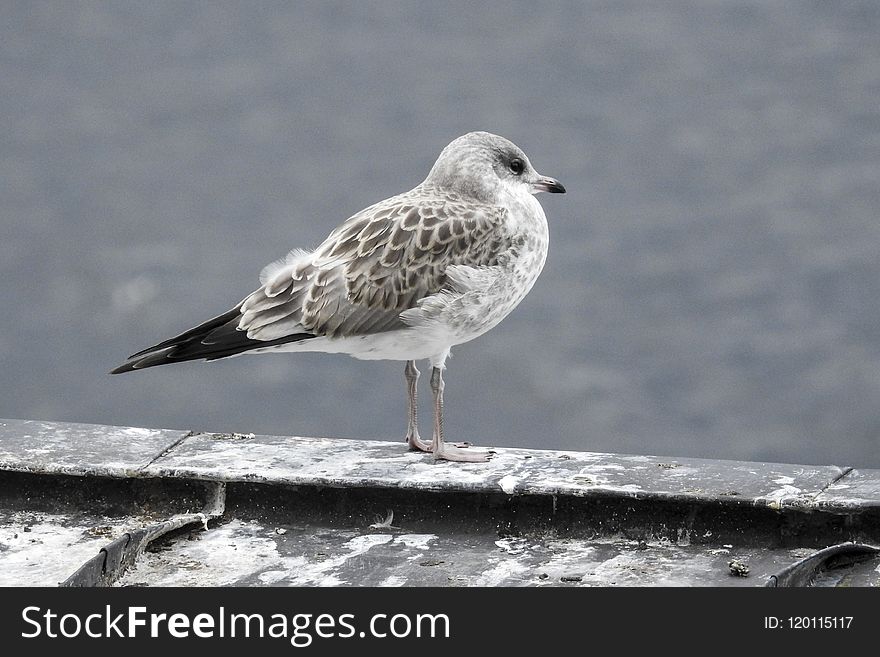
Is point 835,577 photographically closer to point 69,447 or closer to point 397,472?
point 397,472

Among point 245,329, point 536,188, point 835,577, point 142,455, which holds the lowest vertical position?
point 835,577

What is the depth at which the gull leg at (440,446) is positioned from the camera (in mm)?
5555

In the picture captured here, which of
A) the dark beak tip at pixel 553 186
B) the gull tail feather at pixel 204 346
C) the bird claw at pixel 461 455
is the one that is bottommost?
the bird claw at pixel 461 455

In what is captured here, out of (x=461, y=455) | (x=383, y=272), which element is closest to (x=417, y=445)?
(x=461, y=455)

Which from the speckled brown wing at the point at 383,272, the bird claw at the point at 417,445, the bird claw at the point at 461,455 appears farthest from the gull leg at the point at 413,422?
the speckled brown wing at the point at 383,272

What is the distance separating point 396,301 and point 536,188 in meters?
0.78


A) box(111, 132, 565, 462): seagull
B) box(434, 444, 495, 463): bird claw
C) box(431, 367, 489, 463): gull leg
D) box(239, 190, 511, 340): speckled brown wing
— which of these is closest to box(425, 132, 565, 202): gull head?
box(111, 132, 565, 462): seagull

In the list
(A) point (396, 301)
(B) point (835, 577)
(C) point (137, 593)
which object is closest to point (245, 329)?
(A) point (396, 301)

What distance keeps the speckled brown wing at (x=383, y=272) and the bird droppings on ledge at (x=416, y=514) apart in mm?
488

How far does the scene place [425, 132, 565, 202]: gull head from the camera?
5.70m

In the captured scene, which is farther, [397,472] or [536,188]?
[536,188]

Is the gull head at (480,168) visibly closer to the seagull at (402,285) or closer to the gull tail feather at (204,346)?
the seagull at (402,285)

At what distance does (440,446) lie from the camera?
18.6ft

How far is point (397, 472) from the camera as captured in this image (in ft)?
17.6
